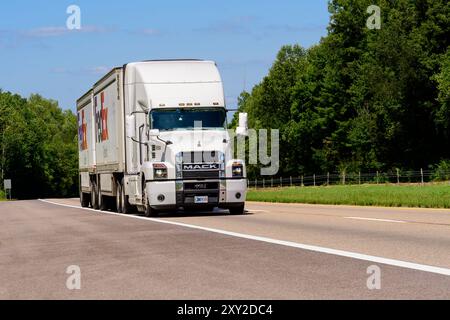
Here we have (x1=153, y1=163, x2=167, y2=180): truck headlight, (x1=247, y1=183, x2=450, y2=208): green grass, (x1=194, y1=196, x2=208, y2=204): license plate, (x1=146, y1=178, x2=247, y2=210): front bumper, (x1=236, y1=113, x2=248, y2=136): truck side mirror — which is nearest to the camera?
(x1=153, y1=163, x2=167, y2=180): truck headlight

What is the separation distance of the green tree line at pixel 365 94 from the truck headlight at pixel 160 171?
3683cm

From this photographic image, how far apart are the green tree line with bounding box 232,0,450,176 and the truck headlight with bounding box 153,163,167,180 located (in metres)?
36.8

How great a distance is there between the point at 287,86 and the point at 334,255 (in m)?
91.9

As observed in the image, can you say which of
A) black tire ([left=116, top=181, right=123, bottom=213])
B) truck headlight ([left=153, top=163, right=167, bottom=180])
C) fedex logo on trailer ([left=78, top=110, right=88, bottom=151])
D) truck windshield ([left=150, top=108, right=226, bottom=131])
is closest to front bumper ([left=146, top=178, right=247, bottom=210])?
truck headlight ([left=153, top=163, right=167, bottom=180])

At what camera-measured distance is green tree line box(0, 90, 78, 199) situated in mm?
129125

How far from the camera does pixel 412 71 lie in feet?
209

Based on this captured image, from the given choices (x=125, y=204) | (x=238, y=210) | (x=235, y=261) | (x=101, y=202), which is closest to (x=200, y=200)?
(x=238, y=210)

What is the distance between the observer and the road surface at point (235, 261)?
853 cm

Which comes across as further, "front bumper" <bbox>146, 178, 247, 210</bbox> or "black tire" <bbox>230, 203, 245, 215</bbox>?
"black tire" <bbox>230, 203, 245, 215</bbox>

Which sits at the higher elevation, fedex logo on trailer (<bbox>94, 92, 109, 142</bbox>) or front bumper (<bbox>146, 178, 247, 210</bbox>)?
fedex logo on trailer (<bbox>94, 92, 109, 142</bbox>)

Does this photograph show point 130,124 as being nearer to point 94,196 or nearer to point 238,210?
point 238,210

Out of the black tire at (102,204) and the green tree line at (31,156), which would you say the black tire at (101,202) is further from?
the green tree line at (31,156)

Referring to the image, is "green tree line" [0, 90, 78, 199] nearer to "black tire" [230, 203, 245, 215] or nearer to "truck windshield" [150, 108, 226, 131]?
"black tire" [230, 203, 245, 215]
